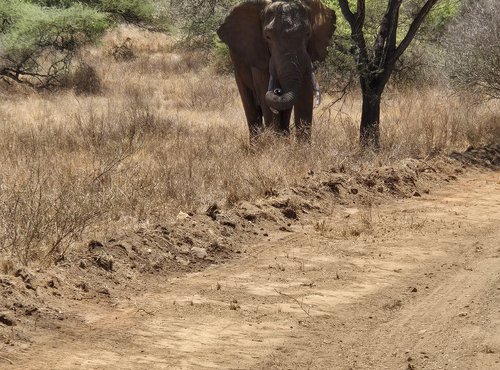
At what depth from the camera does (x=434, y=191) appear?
11578mm

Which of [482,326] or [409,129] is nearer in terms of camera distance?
[482,326]

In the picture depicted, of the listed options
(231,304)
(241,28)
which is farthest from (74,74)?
(231,304)

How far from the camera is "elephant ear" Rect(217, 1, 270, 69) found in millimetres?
14695

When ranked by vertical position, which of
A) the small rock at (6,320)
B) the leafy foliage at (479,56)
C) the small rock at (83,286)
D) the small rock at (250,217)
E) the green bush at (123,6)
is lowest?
the small rock at (83,286)

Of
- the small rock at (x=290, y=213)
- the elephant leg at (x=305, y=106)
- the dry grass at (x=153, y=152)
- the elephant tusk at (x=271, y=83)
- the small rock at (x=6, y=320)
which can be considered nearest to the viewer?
the small rock at (x=6, y=320)

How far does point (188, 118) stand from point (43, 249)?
12390mm

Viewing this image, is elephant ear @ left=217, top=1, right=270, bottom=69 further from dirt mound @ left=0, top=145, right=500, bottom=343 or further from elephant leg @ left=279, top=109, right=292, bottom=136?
dirt mound @ left=0, top=145, right=500, bottom=343

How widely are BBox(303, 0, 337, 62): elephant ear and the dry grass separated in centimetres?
89

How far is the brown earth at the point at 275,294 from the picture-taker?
5.75m

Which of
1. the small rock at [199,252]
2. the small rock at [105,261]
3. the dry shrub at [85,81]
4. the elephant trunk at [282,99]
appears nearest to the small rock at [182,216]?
the small rock at [199,252]

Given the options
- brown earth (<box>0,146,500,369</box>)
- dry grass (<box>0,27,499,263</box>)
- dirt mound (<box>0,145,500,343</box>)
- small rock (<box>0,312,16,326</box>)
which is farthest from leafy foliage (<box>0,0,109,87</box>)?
small rock (<box>0,312,16,326</box>)

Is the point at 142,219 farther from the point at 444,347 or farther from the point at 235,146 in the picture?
the point at 235,146

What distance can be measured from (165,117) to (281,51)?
5.63m

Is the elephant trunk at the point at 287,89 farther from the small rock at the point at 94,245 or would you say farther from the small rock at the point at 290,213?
the small rock at the point at 94,245
